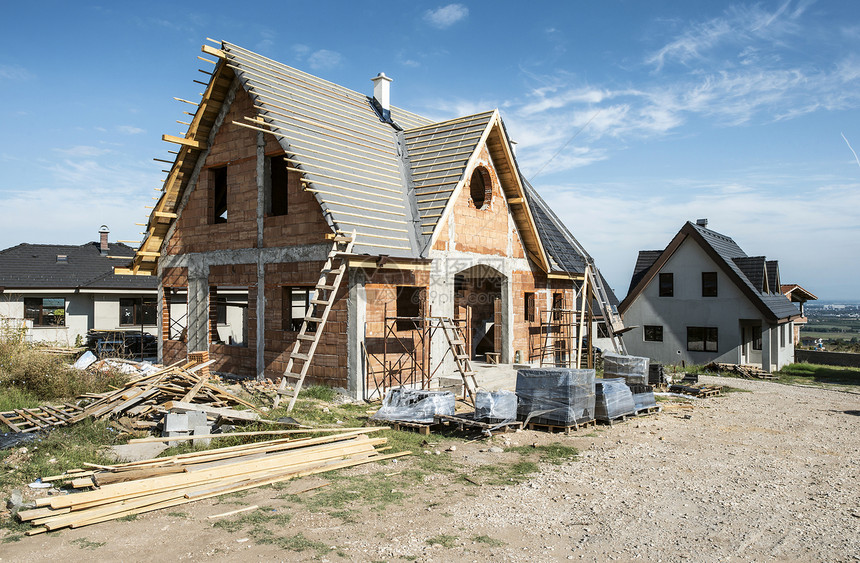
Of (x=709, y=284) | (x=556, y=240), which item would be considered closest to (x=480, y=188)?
(x=556, y=240)

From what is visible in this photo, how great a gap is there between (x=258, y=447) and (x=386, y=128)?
13302 millimetres

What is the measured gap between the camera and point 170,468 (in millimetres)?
7758

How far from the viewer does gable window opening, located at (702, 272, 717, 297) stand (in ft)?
97.3

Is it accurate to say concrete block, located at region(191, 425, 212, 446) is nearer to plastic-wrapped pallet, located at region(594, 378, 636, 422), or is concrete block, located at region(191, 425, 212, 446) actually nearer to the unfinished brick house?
the unfinished brick house

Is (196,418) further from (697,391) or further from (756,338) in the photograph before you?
(756,338)

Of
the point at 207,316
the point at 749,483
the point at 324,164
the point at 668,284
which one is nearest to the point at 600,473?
the point at 749,483

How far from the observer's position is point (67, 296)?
93.5ft

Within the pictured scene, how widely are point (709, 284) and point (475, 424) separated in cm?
2336

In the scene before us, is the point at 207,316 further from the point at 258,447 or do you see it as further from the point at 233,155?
the point at 258,447

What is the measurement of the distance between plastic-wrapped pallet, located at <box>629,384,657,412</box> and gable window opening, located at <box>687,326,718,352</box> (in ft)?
57.5

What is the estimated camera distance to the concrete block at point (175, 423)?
972 cm

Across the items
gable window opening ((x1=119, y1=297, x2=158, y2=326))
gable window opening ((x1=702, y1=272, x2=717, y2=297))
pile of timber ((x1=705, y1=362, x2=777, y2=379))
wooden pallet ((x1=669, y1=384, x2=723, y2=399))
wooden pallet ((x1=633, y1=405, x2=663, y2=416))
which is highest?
gable window opening ((x1=702, y1=272, x2=717, y2=297))

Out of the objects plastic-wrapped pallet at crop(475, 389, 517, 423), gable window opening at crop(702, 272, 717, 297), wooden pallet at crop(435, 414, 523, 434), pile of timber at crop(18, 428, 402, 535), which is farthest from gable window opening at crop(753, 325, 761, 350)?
pile of timber at crop(18, 428, 402, 535)

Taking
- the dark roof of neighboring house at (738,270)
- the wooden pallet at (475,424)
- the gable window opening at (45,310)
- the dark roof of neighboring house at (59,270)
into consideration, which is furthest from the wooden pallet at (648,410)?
the gable window opening at (45,310)
